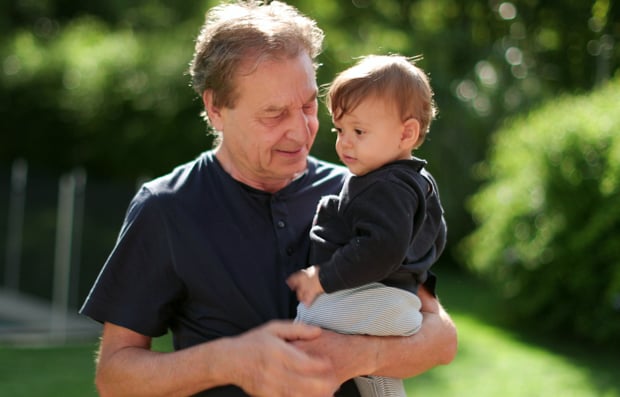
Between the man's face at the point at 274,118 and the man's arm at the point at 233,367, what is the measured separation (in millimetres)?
548

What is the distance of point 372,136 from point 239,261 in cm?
51

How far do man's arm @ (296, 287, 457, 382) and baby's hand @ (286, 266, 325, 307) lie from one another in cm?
10

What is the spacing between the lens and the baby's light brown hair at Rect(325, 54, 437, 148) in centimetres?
248

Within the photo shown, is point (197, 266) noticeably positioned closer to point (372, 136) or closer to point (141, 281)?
point (141, 281)

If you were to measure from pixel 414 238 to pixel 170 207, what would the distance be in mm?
682

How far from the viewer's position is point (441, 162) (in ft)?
46.0

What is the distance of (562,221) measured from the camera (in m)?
8.97

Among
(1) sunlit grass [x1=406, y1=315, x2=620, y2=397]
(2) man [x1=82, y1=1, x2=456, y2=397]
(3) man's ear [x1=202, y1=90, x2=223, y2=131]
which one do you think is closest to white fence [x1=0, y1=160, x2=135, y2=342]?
(1) sunlit grass [x1=406, y1=315, x2=620, y2=397]

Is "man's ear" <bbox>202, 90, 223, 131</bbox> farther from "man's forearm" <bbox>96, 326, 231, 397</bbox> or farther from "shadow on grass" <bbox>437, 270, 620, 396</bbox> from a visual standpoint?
Result: "shadow on grass" <bbox>437, 270, 620, 396</bbox>

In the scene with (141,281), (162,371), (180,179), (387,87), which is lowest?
(162,371)

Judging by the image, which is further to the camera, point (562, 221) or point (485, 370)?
point (562, 221)

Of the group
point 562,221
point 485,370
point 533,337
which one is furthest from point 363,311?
point 533,337

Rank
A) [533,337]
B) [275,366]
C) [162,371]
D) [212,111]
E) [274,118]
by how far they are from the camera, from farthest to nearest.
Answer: [533,337] < [212,111] < [274,118] < [162,371] < [275,366]

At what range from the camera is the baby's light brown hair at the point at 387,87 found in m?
2.48
